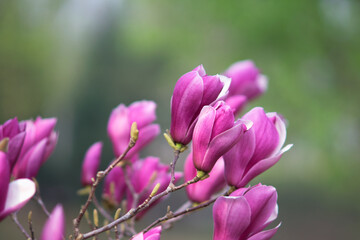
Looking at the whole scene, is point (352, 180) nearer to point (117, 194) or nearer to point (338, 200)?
point (338, 200)

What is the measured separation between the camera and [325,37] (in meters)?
6.26

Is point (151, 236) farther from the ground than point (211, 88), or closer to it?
closer to it

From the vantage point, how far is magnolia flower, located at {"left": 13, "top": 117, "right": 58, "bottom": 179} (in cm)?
75

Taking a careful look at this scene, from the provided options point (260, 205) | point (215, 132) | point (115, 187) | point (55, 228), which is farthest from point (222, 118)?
point (115, 187)

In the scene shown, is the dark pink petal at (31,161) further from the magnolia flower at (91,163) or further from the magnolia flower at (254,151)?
the magnolia flower at (254,151)

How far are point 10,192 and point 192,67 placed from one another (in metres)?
11.1

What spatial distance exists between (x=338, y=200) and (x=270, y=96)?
15.2 ft

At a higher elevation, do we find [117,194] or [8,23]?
[8,23]

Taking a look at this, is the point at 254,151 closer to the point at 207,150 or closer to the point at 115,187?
the point at 207,150

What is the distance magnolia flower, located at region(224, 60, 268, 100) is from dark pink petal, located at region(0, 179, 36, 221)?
60 centimetres

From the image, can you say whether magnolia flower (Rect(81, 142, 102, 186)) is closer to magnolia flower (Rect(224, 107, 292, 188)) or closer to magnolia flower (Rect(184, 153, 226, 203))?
magnolia flower (Rect(184, 153, 226, 203))

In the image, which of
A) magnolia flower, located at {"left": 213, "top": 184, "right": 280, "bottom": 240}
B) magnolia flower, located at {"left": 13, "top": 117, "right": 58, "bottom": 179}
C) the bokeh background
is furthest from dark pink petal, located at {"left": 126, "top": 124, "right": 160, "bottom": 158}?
the bokeh background

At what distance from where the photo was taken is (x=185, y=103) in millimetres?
662

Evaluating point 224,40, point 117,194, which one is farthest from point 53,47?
point 117,194
